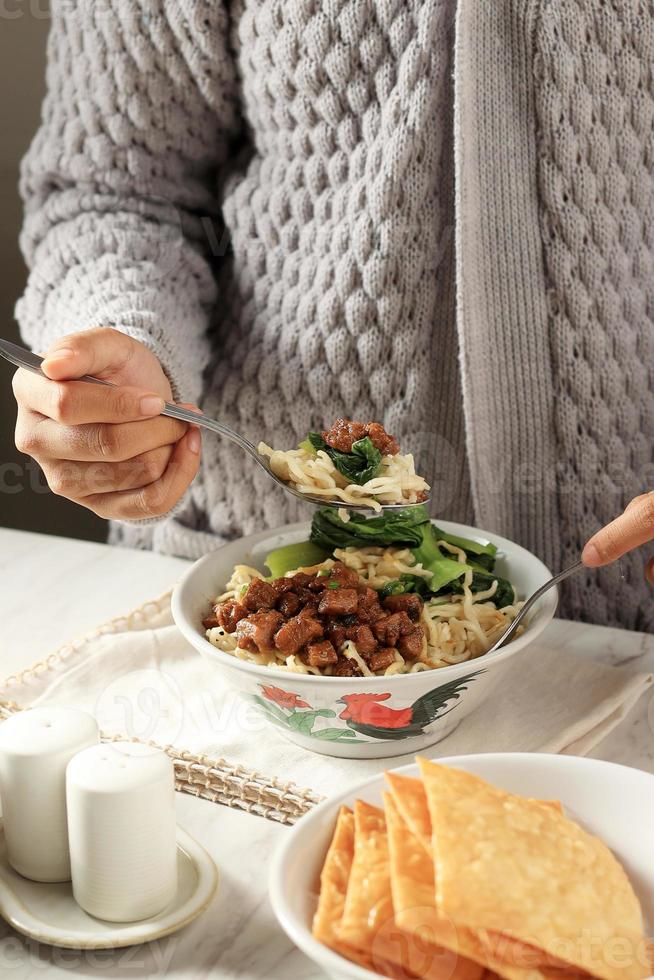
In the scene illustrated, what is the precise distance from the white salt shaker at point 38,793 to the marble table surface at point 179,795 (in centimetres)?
7

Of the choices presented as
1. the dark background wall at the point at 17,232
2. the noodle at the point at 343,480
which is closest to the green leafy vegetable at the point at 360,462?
the noodle at the point at 343,480

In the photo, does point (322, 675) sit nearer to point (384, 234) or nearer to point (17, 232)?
point (384, 234)

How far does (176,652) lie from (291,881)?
66cm

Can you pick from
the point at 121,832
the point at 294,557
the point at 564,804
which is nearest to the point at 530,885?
the point at 564,804

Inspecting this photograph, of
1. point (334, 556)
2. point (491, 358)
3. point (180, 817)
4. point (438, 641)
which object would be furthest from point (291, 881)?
point (491, 358)

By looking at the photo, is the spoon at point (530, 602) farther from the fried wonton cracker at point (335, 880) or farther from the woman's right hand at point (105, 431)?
the woman's right hand at point (105, 431)

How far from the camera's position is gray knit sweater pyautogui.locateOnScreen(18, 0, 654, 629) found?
1.41m

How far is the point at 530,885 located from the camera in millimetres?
699

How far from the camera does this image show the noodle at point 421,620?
44.0 inches

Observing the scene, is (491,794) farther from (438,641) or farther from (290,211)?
(290,211)

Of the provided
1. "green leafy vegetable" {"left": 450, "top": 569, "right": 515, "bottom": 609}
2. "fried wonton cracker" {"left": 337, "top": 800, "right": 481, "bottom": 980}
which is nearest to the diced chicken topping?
"green leafy vegetable" {"left": 450, "top": 569, "right": 515, "bottom": 609}

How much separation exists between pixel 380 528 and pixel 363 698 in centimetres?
30

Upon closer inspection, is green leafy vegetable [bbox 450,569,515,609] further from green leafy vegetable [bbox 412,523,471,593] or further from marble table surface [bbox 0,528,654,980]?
marble table surface [bbox 0,528,654,980]

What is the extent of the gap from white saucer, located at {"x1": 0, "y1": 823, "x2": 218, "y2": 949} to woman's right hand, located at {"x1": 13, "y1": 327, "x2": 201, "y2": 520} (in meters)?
0.51
